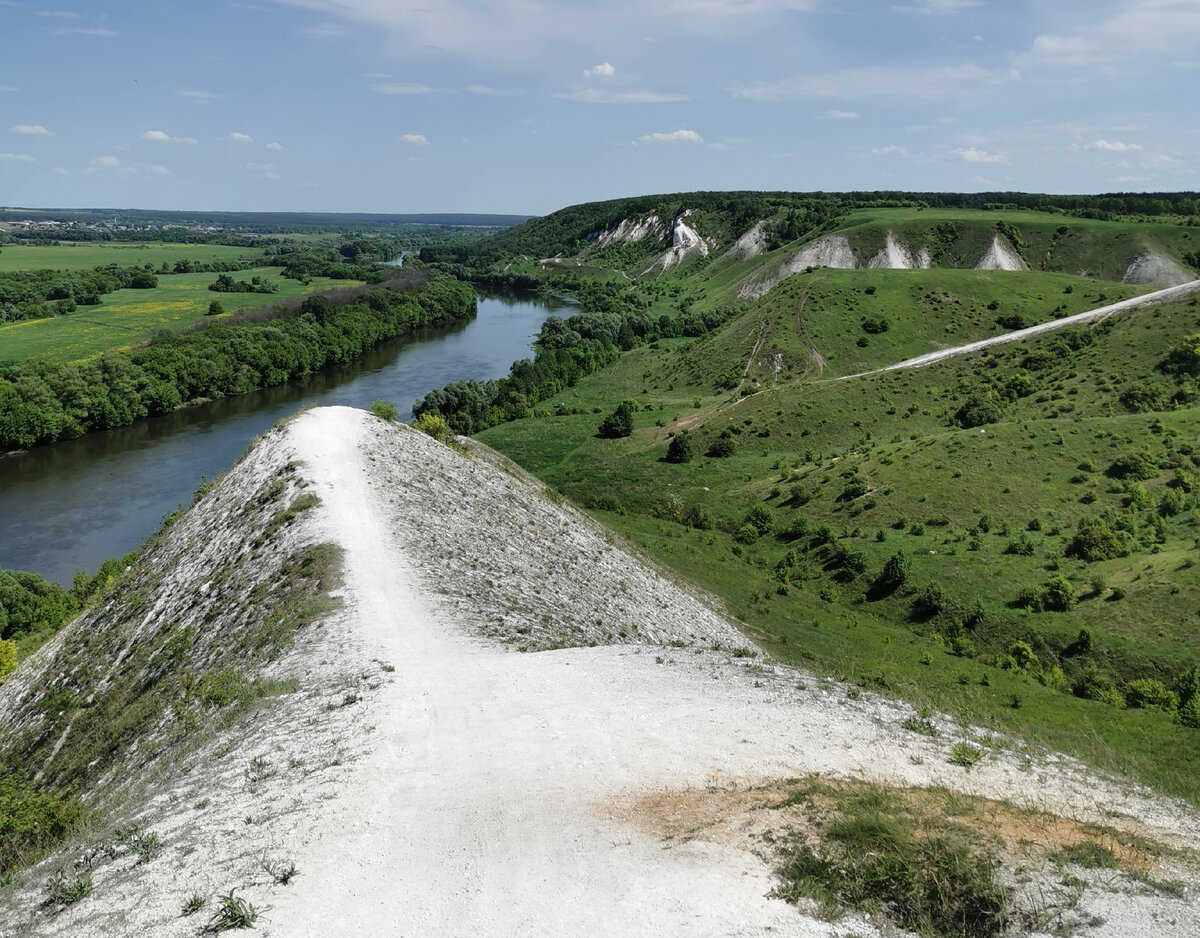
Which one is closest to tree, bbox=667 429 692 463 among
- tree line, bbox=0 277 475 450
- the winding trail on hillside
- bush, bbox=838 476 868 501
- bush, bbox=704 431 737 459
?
bush, bbox=704 431 737 459

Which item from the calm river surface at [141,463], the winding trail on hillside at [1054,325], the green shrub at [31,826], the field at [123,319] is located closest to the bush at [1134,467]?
the winding trail on hillside at [1054,325]

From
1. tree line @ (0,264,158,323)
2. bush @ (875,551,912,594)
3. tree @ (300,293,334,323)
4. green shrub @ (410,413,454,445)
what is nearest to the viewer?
bush @ (875,551,912,594)

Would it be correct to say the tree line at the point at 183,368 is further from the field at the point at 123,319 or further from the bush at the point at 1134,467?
the bush at the point at 1134,467

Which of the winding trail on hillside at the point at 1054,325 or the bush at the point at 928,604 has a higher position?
the winding trail on hillside at the point at 1054,325

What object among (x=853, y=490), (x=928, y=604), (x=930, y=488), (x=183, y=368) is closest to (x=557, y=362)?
(x=183, y=368)

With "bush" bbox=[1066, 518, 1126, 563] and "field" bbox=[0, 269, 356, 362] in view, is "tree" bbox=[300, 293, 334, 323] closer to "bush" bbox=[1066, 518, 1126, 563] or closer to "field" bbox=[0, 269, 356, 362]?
"field" bbox=[0, 269, 356, 362]

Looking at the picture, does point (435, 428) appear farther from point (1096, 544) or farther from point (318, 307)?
point (318, 307)
